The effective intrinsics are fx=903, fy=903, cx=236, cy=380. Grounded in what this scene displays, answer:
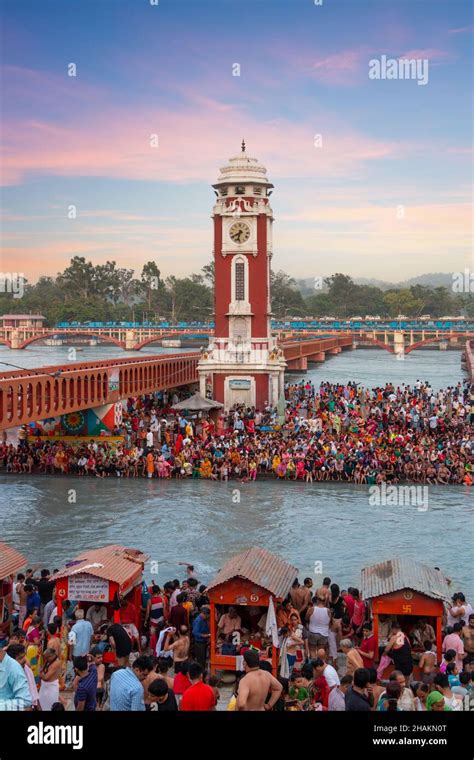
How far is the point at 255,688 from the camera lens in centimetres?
800

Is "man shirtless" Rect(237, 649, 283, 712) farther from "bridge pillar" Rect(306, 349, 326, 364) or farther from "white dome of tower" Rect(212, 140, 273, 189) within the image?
"bridge pillar" Rect(306, 349, 326, 364)

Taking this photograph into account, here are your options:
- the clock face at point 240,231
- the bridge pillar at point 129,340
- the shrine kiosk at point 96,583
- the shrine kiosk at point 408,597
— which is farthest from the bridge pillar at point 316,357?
the shrine kiosk at point 408,597

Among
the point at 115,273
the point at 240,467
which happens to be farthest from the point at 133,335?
the point at 240,467

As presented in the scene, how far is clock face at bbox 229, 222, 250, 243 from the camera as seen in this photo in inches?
1647

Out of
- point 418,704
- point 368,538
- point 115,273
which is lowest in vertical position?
point 368,538

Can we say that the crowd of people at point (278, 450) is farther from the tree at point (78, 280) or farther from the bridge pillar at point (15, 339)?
the tree at point (78, 280)

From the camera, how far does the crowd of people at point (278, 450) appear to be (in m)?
28.9

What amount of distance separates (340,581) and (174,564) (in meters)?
3.76

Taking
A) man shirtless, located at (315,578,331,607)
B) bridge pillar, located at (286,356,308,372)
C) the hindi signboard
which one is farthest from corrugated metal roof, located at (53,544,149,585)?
bridge pillar, located at (286,356,308,372)

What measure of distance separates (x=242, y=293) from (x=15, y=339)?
9174cm

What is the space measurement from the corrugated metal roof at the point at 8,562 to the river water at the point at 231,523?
188 inches

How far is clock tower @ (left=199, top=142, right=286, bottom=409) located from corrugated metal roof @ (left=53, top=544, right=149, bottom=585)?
2785cm

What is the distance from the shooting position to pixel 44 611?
13367 mm
